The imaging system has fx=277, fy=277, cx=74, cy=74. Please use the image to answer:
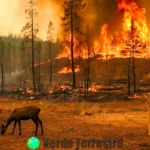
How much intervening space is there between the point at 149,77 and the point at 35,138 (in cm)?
4412

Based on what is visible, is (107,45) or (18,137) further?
(107,45)

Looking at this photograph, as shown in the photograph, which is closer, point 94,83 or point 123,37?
point 94,83

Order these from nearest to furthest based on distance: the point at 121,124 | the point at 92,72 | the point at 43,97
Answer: the point at 121,124
the point at 43,97
the point at 92,72

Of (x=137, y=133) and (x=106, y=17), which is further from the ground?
(x=106, y=17)

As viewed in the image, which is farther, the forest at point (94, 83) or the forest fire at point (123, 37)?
the forest fire at point (123, 37)

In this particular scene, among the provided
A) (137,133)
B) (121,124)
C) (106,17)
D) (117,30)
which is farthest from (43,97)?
(106,17)

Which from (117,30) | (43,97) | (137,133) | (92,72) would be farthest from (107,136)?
(117,30)

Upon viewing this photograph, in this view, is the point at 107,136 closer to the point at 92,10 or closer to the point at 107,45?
the point at 107,45

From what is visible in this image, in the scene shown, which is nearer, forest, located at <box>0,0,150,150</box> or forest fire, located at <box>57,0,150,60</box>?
forest, located at <box>0,0,150,150</box>

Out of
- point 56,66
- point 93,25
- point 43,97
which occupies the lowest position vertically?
point 43,97

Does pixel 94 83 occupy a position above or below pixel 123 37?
below

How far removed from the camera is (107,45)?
7475 centimetres

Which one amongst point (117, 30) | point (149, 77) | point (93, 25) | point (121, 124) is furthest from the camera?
point (93, 25)

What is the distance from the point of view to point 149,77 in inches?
2105
